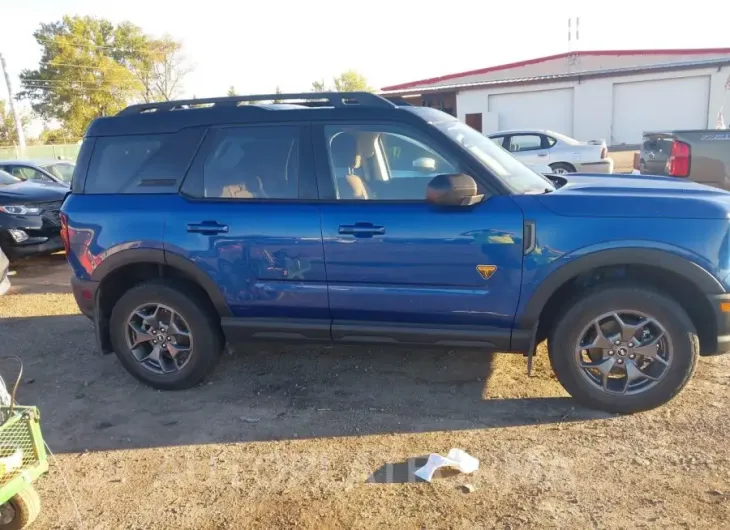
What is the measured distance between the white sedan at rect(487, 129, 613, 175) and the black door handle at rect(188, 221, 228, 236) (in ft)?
34.4

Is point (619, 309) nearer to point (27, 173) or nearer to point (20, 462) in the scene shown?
point (20, 462)

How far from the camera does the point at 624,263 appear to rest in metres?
3.50

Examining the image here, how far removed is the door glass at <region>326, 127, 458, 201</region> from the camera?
3854mm

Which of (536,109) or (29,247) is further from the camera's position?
(536,109)

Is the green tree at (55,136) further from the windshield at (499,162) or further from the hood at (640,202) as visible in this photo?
the hood at (640,202)

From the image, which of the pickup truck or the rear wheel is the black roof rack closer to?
the pickup truck

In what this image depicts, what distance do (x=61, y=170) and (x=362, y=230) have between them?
11.8 metres

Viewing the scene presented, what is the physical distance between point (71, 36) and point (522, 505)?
53166mm

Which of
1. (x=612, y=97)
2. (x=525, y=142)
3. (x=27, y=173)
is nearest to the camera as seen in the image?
(x=27, y=173)

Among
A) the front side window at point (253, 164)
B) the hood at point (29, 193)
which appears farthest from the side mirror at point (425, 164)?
the hood at point (29, 193)

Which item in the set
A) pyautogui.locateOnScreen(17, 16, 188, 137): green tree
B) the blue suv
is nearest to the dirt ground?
the blue suv

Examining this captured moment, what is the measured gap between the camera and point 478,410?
3898mm

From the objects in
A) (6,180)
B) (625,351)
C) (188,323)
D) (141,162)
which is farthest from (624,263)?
(6,180)

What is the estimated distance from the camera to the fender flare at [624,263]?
3.42 m
